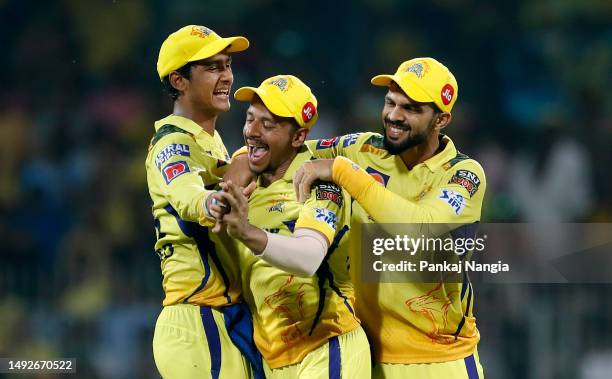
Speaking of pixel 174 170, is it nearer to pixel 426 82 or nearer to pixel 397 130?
pixel 397 130

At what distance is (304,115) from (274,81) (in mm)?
185

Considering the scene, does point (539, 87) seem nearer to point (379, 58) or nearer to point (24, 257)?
point (379, 58)

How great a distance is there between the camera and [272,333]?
4.55 meters

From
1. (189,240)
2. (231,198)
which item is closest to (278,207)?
(189,240)

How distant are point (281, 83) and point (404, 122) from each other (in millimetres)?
609

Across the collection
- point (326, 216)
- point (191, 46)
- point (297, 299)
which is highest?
point (191, 46)

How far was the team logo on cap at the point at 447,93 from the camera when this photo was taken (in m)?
4.87

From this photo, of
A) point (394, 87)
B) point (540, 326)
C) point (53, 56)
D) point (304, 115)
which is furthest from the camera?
point (53, 56)

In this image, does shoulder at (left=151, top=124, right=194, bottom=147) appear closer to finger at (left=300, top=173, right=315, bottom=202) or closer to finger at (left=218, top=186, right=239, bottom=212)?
finger at (left=300, top=173, right=315, bottom=202)

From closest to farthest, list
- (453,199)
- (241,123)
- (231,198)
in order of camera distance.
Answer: (231,198)
(453,199)
(241,123)

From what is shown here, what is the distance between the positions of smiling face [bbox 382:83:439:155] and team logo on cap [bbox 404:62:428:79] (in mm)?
97

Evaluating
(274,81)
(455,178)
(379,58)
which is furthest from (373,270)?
(379,58)

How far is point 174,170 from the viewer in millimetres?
4441
